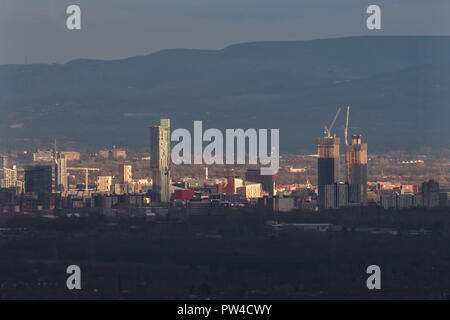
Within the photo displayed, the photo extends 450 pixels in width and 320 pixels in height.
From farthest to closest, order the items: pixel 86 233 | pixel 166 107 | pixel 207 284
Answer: pixel 166 107, pixel 86 233, pixel 207 284

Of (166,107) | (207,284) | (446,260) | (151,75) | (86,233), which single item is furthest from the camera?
(151,75)

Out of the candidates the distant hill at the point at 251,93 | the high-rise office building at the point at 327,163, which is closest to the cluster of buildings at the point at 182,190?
the high-rise office building at the point at 327,163

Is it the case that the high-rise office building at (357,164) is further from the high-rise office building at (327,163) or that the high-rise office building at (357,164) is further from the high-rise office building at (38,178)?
the high-rise office building at (38,178)

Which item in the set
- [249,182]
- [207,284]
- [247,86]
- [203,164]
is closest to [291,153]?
[203,164]

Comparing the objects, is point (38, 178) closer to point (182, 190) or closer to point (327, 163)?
point (182, 190)

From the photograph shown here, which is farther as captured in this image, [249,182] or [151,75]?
[151,75]

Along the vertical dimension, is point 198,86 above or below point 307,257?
above

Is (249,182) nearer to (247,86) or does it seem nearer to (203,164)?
(203,164)
